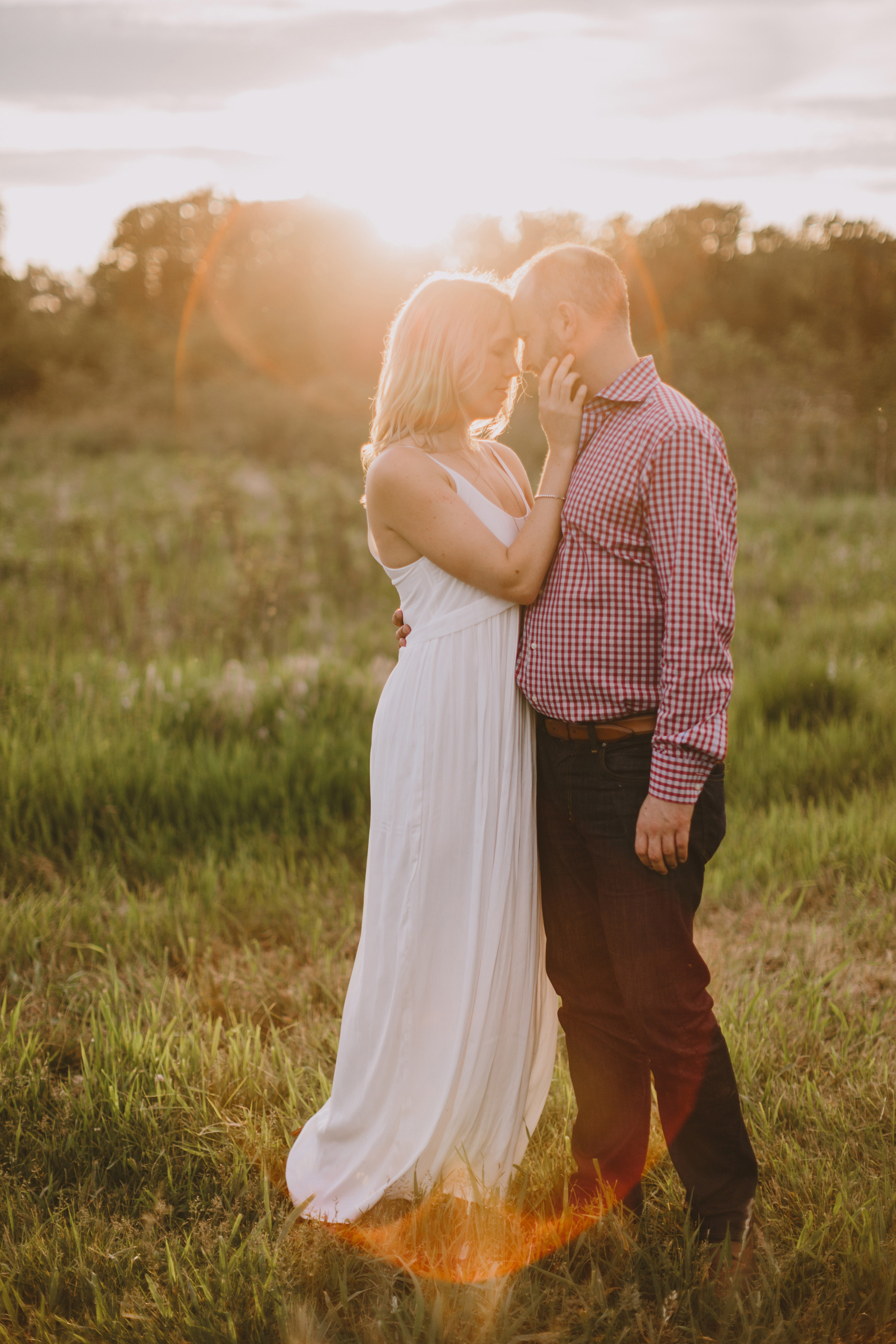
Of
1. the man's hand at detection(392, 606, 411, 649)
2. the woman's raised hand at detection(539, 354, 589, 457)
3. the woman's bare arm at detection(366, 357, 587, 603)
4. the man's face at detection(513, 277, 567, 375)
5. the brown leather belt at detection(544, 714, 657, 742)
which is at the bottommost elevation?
the brown leather belt at detection(544, 714, 657, 742)

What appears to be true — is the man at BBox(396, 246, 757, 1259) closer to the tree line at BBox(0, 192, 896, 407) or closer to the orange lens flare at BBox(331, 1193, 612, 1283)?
the orange lens flare at BBox(331, 1193, 612, 1283)

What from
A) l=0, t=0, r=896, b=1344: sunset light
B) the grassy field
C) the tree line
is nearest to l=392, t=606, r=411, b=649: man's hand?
l=0, t=0, r=896, b=1344: sunset light

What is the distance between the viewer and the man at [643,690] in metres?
2.04

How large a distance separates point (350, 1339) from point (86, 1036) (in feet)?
4.87

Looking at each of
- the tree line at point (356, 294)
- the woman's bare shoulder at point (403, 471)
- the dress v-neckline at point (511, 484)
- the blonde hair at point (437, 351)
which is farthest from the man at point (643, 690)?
the tree line at point (356, 294)

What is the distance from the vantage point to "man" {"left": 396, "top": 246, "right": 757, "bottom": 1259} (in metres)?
2.04

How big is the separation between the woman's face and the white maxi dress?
0.24 metres

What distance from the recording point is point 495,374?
247 cm

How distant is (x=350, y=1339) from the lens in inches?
83.6

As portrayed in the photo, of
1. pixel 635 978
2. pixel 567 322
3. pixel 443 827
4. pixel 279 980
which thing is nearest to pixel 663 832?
pixel 635 978

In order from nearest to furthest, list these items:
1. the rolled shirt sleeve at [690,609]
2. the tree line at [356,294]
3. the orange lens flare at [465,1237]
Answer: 1. the rolled shirt sleeve at [690,609]
2. the orange lens flare at [465,1237]
3. the tree line at [356,294]

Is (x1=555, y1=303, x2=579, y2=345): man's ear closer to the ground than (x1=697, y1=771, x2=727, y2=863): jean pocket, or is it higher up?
higher up

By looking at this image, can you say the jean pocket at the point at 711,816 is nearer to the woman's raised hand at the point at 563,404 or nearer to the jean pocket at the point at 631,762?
the jean pocket at the point at 631,762

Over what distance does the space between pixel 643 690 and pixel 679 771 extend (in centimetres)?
23
